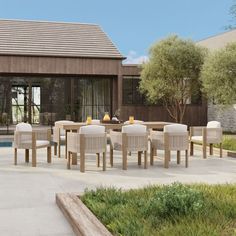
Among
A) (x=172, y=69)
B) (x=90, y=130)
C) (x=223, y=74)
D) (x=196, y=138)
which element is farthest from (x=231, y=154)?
(x=172, y=69)

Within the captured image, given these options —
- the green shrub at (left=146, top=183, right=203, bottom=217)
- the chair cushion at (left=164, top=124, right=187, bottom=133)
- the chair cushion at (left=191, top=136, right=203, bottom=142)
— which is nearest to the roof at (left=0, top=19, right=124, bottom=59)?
the chair cushion at (left=191, top=136, right=203, bottom=142)

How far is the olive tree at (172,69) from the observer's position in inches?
733

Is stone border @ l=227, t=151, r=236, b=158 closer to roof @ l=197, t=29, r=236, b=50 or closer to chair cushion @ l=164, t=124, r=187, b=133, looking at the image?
chair cushion @ l=164, t=124, r=187, b=133

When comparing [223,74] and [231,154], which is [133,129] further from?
[223,74]

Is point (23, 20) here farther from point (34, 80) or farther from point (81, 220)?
point (81, 220)

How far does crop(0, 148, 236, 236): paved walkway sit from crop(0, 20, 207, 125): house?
24.5 feet

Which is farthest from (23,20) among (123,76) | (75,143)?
(75,143)

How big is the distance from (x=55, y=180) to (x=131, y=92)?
13.3m

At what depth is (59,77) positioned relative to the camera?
59.5 feet

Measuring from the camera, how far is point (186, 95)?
779 inches

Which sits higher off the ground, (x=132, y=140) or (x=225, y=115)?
(x=225, y=115)

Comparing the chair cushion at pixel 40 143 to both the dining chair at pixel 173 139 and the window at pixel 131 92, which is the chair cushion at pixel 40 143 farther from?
the window at pixel 131 92

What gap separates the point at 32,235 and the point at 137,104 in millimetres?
16037

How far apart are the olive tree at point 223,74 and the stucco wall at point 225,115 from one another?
4.26 meters
